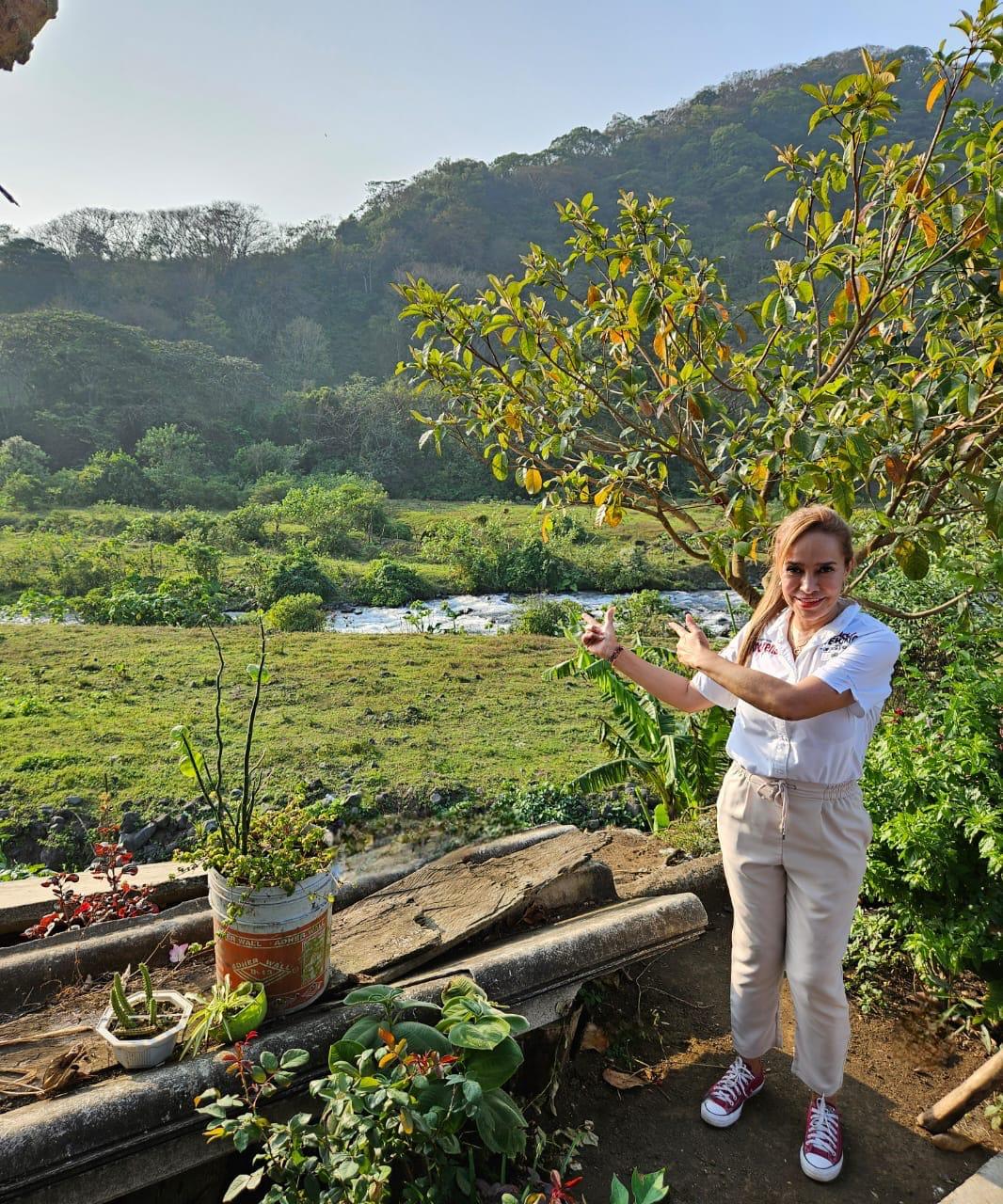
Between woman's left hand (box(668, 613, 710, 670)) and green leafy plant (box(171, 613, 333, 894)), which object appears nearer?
green leafy plant (box(171, 613, 333, 894))

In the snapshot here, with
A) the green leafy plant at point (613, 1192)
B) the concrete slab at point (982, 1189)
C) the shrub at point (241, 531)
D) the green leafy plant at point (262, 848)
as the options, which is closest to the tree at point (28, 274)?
the shrub at point (241, 531)

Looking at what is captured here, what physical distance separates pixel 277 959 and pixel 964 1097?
1.90 m

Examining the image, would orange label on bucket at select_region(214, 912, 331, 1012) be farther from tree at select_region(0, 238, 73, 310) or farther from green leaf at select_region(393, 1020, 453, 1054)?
tree at select_region(0, 238, 73, 310)

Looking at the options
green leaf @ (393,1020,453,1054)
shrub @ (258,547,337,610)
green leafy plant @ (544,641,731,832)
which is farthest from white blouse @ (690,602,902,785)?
shrub @ (258,547,337,610)

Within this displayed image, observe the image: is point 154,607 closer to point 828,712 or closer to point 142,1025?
point 142,1025

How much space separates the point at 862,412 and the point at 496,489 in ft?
77.4

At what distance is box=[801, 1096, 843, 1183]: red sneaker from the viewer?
6.90 ft

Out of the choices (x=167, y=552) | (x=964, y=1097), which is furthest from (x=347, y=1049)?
(x=167, y=552)

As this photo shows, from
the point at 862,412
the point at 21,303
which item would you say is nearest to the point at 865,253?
the point at 862,412

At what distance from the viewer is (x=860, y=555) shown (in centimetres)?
305

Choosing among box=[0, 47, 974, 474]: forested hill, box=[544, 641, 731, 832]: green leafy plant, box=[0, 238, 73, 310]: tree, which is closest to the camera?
box=[544, 641, 731, 832]: green leafy plant

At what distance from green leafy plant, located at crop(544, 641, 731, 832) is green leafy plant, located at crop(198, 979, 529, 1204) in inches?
90.9

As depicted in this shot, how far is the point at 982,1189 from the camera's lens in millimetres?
1886

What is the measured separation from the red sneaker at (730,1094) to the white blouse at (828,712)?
0.96m
